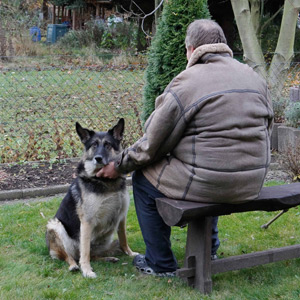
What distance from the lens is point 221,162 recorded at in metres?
3.45

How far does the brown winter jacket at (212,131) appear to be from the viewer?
3.45 m

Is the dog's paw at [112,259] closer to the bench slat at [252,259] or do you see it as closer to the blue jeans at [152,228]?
the blue jeans at [152,228]

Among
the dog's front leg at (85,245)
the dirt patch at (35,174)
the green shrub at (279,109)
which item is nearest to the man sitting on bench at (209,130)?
the dog's front leg at (85,245)

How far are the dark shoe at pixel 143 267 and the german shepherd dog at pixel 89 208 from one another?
27 cm

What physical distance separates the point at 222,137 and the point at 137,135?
15.2 feet

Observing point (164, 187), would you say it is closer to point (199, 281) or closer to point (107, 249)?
point (199, 281)

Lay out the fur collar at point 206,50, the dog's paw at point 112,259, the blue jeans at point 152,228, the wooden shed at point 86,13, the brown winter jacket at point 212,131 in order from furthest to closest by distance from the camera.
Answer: the wooden shed at point 86,13 < the dog's paw at point 112,259 < the blue jeans at point 152,228 < the fur collar at point 206,50 < the brown winter jacket at point 212,131

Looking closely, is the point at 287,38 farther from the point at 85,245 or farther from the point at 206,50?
the point at 85,245

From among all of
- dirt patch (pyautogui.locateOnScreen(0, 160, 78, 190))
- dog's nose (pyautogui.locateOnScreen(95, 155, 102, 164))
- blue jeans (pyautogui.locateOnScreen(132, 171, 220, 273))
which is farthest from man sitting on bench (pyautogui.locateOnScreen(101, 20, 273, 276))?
dirt patch (pyautogui.locateOnScreen(0, 160, 78, 190))

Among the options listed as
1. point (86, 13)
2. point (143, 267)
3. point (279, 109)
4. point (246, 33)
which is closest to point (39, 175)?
point (143, 267)

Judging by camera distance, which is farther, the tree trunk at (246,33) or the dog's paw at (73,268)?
the tree trunk at (246,33)

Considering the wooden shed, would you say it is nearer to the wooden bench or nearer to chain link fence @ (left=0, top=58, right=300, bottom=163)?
chain link fence @ (left=0, top=58, right=300, bottom=163)

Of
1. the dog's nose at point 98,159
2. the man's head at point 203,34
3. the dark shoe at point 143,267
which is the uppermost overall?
the man's head at point 203,34

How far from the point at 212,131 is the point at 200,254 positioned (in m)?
0.98
